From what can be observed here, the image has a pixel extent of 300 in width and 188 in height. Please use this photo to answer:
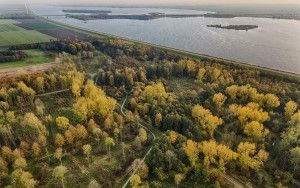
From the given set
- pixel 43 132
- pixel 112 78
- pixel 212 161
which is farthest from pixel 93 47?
pixel 212 161

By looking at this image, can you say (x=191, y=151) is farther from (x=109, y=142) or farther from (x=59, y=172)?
(x=59, y=172)

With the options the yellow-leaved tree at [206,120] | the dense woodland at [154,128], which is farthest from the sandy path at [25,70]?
the yellow-leaved tree at [206,120]

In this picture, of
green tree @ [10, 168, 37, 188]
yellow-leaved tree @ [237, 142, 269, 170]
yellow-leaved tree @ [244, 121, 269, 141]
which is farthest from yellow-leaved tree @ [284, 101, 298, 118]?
green tree @ [10, 168, 37, 188]

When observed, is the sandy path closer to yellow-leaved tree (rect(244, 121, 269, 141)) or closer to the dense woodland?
the dense woodland

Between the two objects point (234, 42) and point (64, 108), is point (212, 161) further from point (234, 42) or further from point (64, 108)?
point (234, 42)

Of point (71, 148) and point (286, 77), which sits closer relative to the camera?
point (71, 148)

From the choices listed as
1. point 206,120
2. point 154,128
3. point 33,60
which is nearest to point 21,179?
point 154,128

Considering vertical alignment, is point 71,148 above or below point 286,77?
below
